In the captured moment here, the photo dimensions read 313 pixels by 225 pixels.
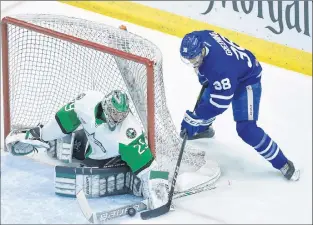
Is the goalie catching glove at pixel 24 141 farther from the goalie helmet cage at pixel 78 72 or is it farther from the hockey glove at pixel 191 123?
the hockey glove at pixel 191 123

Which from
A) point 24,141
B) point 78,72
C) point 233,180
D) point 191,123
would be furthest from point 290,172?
point 24,141

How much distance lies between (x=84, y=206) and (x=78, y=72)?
734 millimetres

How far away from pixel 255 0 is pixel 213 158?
1303mm

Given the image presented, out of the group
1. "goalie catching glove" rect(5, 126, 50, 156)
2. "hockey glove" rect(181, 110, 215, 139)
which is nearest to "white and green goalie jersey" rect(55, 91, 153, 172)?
"goalie catching glove" rect(5, 126, 50, 156)

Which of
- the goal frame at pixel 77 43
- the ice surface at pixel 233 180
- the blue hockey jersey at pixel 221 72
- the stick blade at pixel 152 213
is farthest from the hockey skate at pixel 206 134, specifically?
the stick blade at pixel 152 213

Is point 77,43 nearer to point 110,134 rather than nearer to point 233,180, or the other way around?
point 110,134

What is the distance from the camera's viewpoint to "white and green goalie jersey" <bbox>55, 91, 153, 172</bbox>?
4465 mm

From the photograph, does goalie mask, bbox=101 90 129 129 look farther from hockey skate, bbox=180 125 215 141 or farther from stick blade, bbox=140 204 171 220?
hockey skate, bbox=180 125 215 141

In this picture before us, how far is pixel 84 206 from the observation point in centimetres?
448

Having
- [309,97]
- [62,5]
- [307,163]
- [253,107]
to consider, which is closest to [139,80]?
[253,107]

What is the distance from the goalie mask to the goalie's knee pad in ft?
2.30

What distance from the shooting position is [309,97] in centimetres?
563

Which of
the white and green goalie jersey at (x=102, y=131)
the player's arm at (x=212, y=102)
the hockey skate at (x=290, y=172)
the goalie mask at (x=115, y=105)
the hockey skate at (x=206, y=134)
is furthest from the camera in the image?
the hockey skate at (x=206, y=134)

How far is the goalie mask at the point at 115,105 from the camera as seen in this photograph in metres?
4.35
